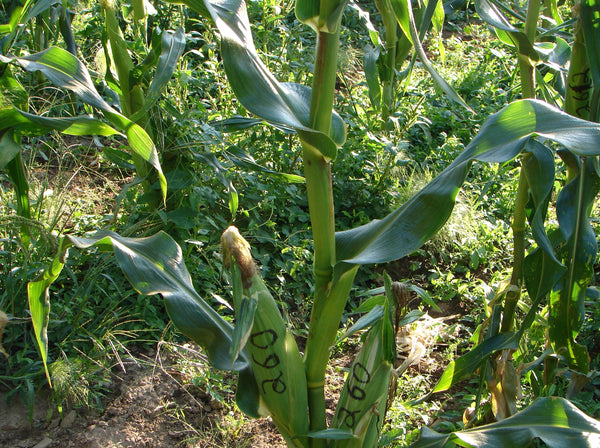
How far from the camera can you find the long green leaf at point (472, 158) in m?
1.09

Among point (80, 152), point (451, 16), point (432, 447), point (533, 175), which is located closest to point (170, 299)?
point (432, 447)

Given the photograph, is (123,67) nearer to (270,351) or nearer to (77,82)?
(77,82)

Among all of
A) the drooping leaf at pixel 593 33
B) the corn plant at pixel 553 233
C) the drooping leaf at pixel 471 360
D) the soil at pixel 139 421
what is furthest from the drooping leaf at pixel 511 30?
the soil at pixel 139 421

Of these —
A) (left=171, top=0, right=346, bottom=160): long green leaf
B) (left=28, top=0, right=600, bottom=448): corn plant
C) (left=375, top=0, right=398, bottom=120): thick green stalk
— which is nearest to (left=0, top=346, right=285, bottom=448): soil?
(left=28, top=0, right=600, bottom=448): corn plant

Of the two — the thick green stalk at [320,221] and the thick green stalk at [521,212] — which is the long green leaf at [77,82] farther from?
the thick green stalk at [521,212]

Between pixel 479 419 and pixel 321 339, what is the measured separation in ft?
2.61

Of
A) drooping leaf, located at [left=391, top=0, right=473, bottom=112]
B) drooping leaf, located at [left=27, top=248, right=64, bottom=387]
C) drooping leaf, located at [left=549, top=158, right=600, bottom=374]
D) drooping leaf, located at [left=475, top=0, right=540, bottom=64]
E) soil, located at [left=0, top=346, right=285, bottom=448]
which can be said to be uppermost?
drooping leaf, located at [left=475, top=0, right=540, bottom=64]

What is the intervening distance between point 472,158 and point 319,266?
380mm

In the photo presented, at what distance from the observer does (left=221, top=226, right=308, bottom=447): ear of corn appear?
4.00 ft

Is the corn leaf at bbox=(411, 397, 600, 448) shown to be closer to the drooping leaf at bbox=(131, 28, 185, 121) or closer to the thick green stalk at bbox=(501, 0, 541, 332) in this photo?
the thick green stalk at bbox=(501, 0, 541, 332)

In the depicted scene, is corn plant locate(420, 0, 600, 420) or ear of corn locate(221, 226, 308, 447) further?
corn plant locate(420, 0, 600, 420)

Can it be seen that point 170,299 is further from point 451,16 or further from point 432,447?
point 451,16

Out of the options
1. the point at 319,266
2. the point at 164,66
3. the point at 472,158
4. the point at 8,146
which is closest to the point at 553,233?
the point at 472,158

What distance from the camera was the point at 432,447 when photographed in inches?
54.5
